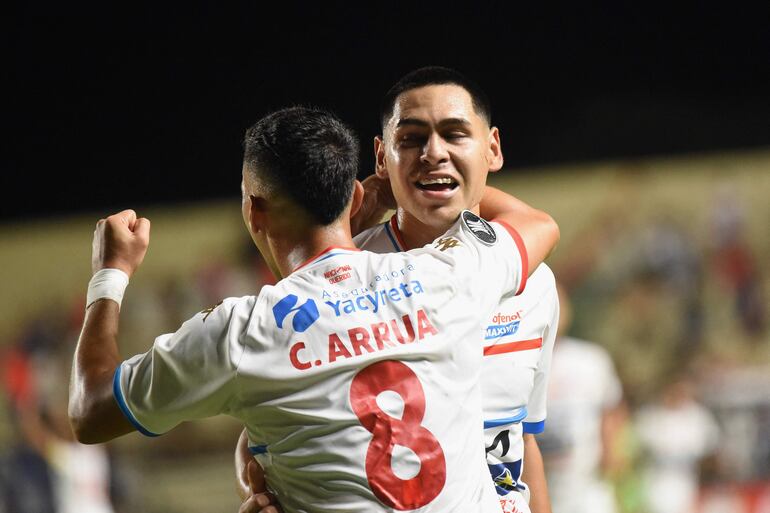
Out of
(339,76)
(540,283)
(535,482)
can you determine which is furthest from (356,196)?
(339,76)

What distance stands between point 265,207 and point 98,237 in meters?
0.39

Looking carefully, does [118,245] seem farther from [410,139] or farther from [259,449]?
[410,139]

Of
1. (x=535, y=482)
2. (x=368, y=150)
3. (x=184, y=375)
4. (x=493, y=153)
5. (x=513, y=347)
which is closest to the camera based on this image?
(x=184, y=375)

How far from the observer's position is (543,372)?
2580 mm

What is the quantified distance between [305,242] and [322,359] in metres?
0.26

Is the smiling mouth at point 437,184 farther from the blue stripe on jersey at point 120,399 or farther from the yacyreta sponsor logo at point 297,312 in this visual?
the blue stripe on jersey at point 120,399

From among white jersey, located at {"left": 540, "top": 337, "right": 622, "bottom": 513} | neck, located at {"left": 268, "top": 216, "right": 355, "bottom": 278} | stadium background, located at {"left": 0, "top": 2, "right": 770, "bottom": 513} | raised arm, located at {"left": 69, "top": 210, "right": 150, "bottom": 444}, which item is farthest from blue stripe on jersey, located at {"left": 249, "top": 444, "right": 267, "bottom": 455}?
stadium background, located at {"left": 0, "top": 2, "right": 770, "bottom": 513}

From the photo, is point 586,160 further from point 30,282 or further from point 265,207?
point 265,207

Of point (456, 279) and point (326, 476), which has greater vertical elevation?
point (456, 279)

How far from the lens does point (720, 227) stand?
20.8ft

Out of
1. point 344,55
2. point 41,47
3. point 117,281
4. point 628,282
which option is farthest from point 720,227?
point 117,281

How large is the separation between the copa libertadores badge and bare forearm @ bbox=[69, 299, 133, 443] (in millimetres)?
752

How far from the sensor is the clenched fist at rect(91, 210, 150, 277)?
6.51 feet

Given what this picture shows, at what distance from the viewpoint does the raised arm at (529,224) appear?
2.14 metres
